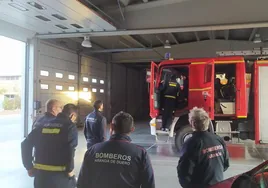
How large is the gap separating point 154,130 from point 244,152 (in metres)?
2.67

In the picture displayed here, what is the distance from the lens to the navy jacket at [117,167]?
227 centimetres

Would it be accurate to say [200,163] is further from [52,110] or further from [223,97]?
[223,97]

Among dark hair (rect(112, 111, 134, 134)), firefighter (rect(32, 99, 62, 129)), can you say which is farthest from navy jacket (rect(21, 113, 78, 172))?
dark hair (rect(112, 111, 134, 134))

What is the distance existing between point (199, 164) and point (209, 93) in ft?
16.7

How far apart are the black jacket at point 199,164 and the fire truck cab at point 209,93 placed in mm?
4941

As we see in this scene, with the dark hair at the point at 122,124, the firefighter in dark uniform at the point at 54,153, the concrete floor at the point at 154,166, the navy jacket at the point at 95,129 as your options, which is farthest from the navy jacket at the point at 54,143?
the concrete floor at the point at 154,166

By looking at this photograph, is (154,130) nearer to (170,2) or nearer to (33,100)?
(170,2)

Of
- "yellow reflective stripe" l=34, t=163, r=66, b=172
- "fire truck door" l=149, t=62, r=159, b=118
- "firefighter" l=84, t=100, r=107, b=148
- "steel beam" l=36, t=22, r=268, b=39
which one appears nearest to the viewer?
"yellow reflective stripe" l=34, t=163, r=66, b=172

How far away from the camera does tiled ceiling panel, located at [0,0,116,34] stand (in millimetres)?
7051

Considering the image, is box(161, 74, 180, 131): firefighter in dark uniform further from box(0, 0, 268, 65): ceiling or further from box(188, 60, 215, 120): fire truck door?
box(0, 0, 268, 65): ceiling

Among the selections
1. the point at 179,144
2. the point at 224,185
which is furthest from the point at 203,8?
the point at 224,185

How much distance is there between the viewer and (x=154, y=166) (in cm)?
682

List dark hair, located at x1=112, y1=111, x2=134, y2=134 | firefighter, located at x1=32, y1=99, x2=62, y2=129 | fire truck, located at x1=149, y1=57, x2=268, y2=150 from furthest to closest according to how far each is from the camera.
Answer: fire truck, located at x1=149, y1=57, x2=268, y2=150, firefighter, located at x1=32, y1=99, x2=62, y2=129, dark hair, located at x1=112, y1=111, x2=134, y2=134

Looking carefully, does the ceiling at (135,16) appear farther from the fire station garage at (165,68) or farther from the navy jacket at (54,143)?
the navy jacket at (54,143)
